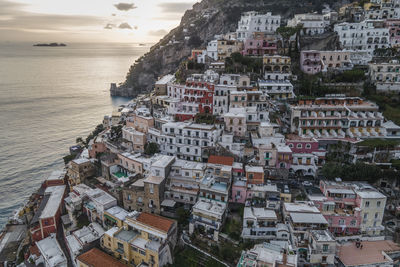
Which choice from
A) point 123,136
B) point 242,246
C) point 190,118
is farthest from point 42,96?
point 242,246

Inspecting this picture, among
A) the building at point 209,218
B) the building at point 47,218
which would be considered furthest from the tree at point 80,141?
the building at point 209,218

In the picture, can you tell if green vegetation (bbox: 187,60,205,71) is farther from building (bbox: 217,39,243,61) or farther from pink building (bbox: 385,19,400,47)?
pink building (bbox: 385,19,400,47)

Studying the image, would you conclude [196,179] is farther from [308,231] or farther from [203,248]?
[308,231]

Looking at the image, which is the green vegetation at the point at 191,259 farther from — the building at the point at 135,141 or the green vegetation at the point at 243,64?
the green vegetation at the point at 243,64

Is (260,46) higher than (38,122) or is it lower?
higher

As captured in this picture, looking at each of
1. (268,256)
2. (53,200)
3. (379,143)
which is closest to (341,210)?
(268,256)

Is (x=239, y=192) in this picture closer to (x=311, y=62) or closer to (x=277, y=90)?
(x=277, y=90)
